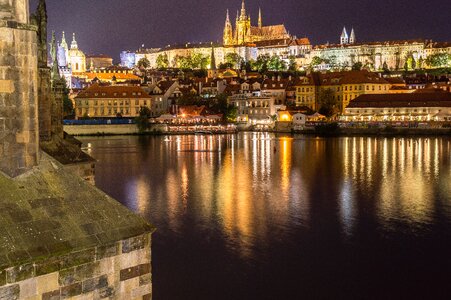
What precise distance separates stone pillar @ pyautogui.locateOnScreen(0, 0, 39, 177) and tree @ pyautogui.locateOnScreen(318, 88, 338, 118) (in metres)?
58.4

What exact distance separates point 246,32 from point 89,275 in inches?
5216

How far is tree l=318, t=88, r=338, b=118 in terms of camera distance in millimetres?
61531

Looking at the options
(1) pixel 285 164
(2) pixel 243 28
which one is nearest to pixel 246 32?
(2) pixel 243 28

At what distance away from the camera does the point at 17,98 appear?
3.91 metres

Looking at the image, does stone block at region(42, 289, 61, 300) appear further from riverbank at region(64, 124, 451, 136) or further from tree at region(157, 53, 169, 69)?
tree at region(157, 53, 169, 69)

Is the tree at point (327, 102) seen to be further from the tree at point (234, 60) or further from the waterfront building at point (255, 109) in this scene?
the tree at point (234, 60)

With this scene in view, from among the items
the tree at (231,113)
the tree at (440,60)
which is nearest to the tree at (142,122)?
the tree at (231,113)

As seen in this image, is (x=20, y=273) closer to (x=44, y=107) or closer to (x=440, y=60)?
(x=44, y=107)

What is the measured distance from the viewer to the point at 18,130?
3.95m

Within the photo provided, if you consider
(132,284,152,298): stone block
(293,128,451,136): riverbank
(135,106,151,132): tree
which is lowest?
(293,128,451,136): riverbank

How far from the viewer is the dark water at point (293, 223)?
11.0 metres

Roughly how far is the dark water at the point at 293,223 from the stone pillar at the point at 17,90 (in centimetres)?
655

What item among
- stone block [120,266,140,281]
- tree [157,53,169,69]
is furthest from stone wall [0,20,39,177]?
tree [157,53,169,69]

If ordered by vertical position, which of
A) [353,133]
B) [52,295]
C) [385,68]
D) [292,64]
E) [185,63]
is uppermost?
[185,63]
